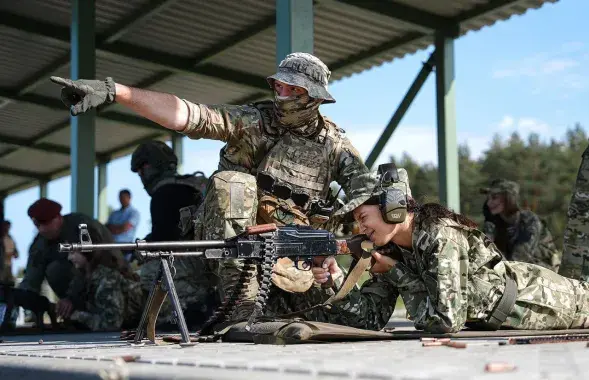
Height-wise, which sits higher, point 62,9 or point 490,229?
point 62,9

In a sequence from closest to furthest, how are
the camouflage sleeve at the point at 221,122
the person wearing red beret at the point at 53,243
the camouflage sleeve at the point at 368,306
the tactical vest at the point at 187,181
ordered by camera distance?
1. the camouflage sleeve at the point at 368,306
2. the camouflage sleeve at the point at 221,122
3. the tactical vest at the point at 187,181
4. the person wearing red beret at the point at 53,243

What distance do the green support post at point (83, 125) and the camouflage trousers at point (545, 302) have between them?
6.09 m

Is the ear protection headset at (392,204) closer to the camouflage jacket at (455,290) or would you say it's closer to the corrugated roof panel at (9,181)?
the camouflage jacket at (455,290)

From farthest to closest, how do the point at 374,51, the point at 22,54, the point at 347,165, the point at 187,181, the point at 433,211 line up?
1. the point at 22,54
2. the point at 374,51
3. the point at 187,181
4. the point at 347,165
5. the point at 433,211

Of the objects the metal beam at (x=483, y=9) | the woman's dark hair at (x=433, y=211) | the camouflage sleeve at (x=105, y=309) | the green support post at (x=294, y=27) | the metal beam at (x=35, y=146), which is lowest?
the camouflage sleeve at (x=105, y=309)

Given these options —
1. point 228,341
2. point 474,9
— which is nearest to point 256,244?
point 228,341

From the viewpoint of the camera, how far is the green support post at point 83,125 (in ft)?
30.8

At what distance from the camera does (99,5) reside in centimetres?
1009

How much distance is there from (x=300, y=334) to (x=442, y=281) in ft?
2.28

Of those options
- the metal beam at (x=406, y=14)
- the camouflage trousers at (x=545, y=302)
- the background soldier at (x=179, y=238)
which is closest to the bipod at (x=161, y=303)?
the camouflage trousers at (x=545, y=302)

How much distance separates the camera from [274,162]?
5.00 meters

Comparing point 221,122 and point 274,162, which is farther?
point 274,162

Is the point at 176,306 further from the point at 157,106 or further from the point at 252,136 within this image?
the point at 252,136

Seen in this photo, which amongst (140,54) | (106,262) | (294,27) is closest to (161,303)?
(294,27)
